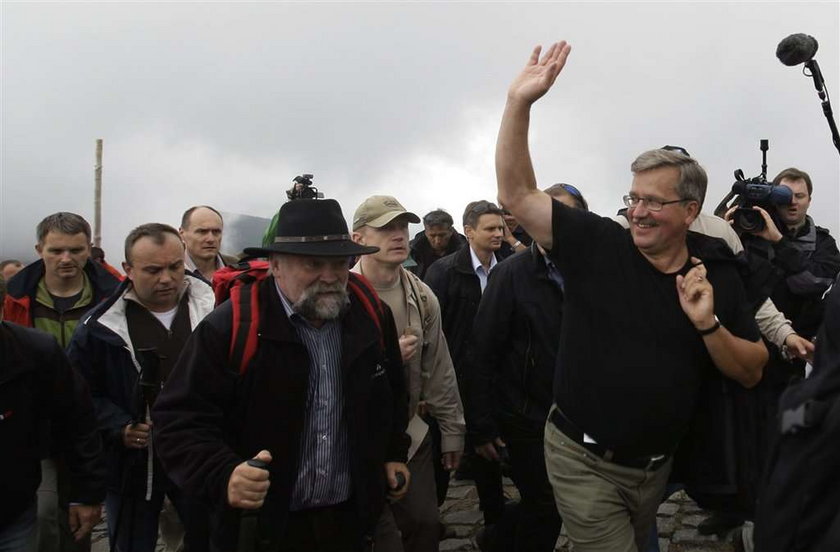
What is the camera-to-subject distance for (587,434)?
3.28m

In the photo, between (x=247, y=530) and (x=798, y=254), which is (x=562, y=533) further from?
(x=247, y=530)

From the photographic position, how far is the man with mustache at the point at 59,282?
190 inches

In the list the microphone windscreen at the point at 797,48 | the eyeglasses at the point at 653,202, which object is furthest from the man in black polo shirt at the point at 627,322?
the microphone windscreen at the point at 797,48

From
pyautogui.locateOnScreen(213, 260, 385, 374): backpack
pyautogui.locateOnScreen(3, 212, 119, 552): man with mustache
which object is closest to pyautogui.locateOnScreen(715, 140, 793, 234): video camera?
pyautogui.locateOnScreen(213, 260, 385, 374): backpack

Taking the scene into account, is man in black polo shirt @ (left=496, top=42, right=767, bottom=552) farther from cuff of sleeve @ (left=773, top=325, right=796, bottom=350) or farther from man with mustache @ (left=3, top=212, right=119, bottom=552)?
man with mustache @ (left=3, top=212, right=119, bottom=552)

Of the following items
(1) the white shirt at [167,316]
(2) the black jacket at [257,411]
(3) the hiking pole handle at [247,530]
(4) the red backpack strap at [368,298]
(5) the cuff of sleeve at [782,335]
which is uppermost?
(4) the red backpack strap at [368,298]

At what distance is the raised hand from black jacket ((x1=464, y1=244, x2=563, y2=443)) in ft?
4.63

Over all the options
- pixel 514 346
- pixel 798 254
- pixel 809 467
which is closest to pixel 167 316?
pixel 514 346

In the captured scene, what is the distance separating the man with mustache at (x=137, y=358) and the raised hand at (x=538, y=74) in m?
2.18

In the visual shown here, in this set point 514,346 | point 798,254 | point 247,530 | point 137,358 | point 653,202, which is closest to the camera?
point 247,530

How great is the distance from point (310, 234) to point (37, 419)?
1556mm

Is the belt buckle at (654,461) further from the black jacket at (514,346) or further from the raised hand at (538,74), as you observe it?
the raised hand at (538,74)

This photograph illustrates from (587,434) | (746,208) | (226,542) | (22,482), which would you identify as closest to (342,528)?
(226,542)

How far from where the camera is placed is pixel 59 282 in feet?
16.4
